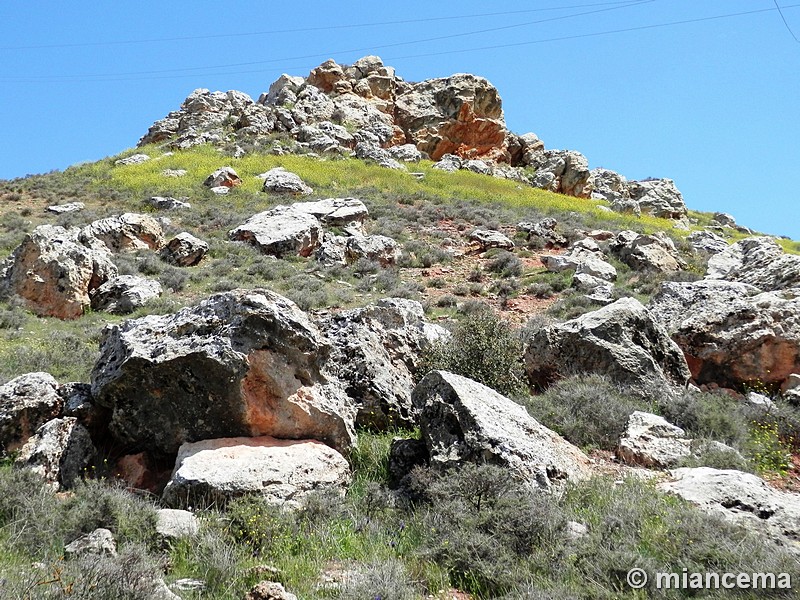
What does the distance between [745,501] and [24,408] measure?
233 inches

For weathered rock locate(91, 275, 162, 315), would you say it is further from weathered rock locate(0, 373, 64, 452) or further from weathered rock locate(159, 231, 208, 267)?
weathered rock locate(0, 373, 64, 452)

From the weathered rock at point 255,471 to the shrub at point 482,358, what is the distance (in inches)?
87.9

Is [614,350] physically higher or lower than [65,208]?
lower

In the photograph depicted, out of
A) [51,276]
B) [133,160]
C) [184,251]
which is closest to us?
[51,276]

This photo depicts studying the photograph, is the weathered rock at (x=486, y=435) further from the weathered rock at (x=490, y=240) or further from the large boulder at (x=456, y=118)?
the large boulder at (x=456, y=118)

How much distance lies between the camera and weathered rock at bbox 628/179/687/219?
3716 centimetres

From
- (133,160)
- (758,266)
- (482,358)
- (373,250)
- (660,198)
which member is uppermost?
(660,198)

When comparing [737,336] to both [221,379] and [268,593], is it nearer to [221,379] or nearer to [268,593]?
[221,379]

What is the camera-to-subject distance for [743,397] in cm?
695

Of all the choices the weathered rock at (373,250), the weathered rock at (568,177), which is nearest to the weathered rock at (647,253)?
the weathered rock at (373,250)

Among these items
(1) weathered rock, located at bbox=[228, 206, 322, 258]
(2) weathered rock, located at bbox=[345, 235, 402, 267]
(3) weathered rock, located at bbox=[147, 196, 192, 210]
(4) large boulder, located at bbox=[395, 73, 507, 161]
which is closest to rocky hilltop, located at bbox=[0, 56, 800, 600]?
(2) weathered rock, located at bbox=[345, 235, 402, 267]

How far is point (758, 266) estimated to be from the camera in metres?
10.9

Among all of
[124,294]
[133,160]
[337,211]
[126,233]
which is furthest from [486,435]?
[133,160]

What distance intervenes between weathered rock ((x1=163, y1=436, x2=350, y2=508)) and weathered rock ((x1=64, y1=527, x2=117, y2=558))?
69 centimetres
